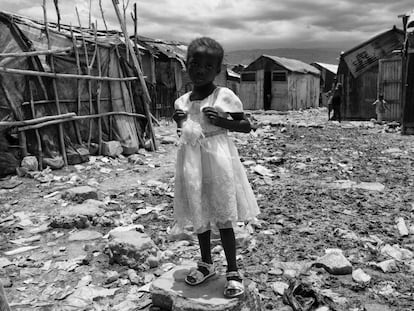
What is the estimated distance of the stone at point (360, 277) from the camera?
2.93 metres

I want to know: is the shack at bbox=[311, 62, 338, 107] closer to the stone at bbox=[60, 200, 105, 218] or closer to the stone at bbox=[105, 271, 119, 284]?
the stone at bbox=[60, 200, 105, 218]

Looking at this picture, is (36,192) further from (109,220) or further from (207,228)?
(207,228)

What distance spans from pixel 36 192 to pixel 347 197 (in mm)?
4030

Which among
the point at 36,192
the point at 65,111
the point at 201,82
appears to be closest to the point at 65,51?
the point at 65,111

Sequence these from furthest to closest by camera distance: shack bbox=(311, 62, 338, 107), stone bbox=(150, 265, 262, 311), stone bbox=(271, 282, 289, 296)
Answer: shack bbox=(311, 62, 338, 107) → stone bbox=(271, 282, 289, 296) → stone bbox=(150, 265, 262, 311)

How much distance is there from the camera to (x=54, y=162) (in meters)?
6.79

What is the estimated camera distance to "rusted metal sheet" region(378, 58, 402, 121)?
1338cm

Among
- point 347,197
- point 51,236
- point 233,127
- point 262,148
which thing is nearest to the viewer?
point 233,127

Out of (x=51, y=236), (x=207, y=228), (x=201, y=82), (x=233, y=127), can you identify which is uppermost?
(x=201, y=82)

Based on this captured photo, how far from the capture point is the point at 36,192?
18.4 feet

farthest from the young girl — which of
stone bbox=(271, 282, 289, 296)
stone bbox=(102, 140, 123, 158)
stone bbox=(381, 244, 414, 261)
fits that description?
stone bbox=(102, 140, 123, 158)

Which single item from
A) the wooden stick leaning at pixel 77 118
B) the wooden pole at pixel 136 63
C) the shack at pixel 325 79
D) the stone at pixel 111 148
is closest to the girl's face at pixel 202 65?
the wooden stick leaning at pixel 77 118

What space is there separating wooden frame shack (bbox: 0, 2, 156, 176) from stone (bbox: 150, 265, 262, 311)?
463 centimetres

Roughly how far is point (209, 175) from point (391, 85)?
13051 millimetres
